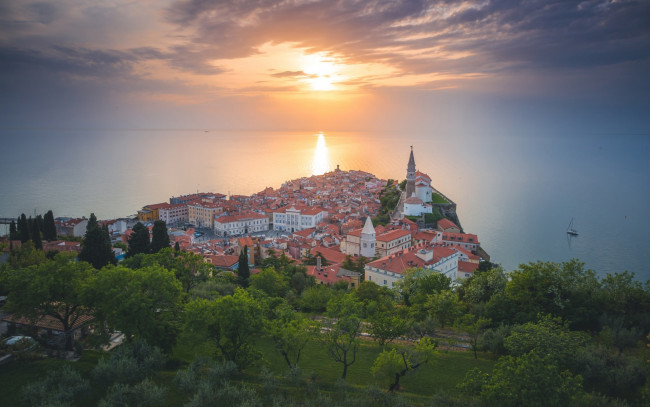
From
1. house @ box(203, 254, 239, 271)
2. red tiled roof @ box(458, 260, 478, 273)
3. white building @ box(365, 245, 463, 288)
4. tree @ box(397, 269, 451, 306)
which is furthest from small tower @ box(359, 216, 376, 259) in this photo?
tree @ box(397, 269, 451, 306)

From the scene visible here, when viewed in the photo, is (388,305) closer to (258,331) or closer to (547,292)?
(547,292)

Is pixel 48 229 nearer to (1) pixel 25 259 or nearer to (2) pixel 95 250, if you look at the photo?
(2) pixel 95 250

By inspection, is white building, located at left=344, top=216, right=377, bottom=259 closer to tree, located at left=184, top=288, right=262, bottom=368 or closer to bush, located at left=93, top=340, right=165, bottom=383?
tree, located at left=184, top=288, right=262, bottom=368

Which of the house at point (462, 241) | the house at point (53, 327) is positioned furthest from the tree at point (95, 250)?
the house at point (462, 241)

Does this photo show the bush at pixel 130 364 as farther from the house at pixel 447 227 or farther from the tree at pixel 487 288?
the house at pixel 447 227

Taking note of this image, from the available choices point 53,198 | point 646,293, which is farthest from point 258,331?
point 53,198

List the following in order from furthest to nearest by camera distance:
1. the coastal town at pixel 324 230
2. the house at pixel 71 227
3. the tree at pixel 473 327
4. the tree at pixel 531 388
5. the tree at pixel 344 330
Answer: the house at pixel 71 227
the coastal town at pixel 324 230
the tree at pixel 473 327
the tree at pixel 344 330
the tree at pixel 531 388
